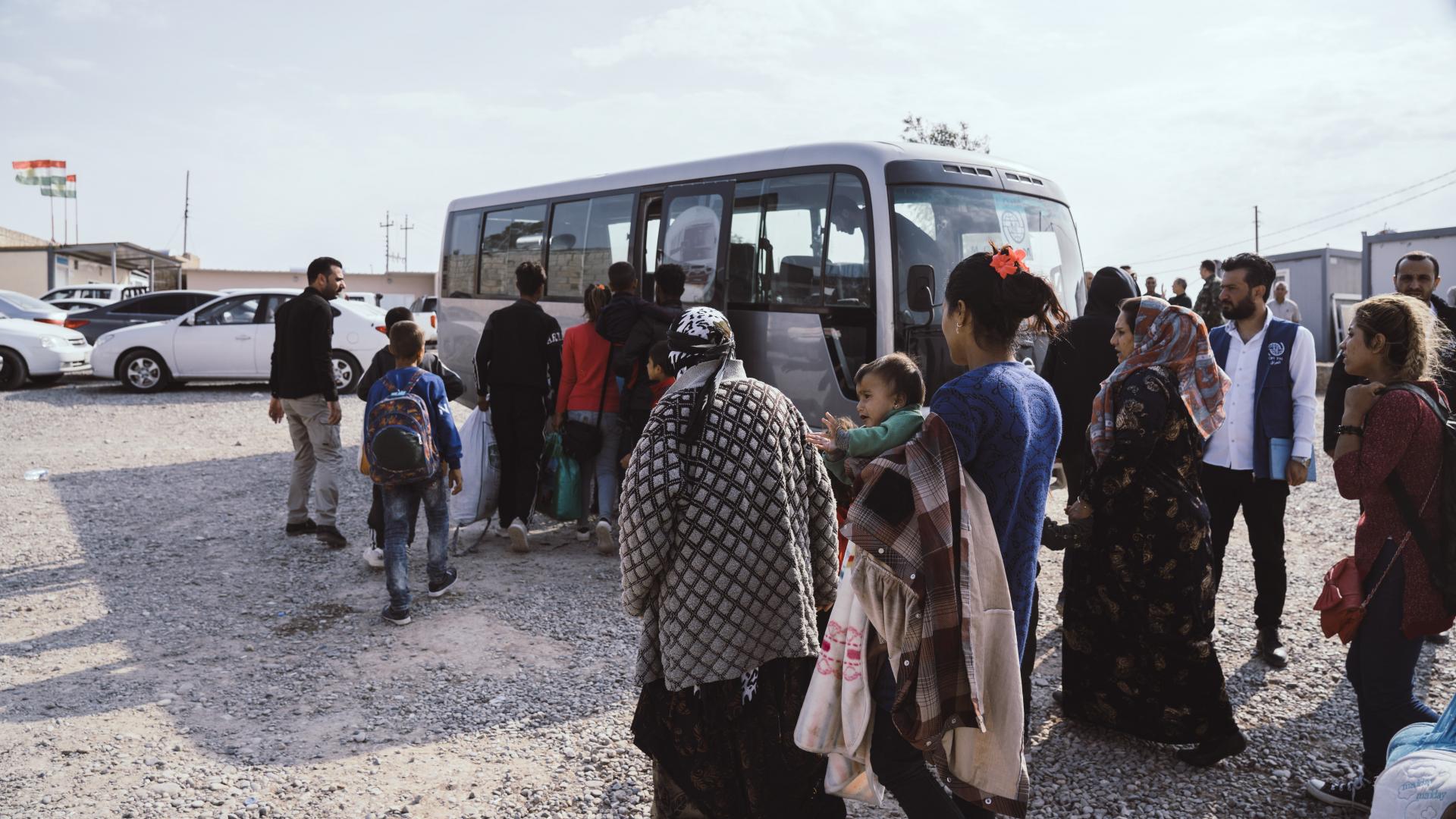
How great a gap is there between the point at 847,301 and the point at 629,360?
1768mm

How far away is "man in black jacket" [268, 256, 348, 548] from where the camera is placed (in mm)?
7035

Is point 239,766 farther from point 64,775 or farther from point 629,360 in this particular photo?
point 629,360

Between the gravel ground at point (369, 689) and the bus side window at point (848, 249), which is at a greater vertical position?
the bus side window at point (848, 249)

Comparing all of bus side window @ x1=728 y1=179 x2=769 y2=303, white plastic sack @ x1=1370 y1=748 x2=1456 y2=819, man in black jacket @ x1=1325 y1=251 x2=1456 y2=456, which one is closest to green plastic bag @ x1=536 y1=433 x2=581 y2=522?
bus side window @ x1=728 y1=179 x2=769 y2=303

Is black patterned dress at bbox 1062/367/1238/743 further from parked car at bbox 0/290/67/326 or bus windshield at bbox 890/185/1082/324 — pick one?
parked car at bbox 0/290/67/326

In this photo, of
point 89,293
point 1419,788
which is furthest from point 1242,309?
point 89,293

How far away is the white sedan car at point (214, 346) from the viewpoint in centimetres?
1612

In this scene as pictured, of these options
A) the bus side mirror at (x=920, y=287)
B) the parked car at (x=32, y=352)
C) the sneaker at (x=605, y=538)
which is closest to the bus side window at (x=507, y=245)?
the sneaker at (x=605, y=538)

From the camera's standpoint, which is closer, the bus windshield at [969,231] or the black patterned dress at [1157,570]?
the black patterned dress at [1157,570]

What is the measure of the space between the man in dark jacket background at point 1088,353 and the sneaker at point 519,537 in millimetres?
3896

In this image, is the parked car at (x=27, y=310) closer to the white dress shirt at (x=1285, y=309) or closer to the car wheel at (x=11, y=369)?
the car wheel at (x=11, y=369)

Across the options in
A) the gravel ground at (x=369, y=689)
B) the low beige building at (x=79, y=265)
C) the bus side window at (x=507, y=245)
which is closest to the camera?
the gravel ground at (x=369, y=689)

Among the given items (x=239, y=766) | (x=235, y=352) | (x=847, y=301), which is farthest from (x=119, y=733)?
(x=235, y=352)

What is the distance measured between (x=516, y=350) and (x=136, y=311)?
50.4ft
